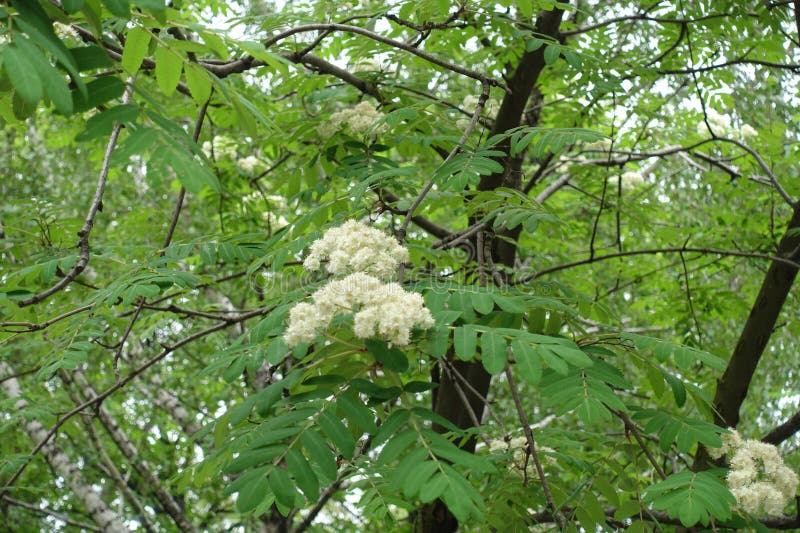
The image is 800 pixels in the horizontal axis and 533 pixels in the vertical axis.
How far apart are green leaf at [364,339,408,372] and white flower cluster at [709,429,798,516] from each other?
117cm

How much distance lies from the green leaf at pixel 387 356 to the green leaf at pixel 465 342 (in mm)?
135

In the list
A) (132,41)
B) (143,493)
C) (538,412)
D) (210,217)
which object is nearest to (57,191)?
(210,217)

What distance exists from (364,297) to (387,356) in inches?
6.1

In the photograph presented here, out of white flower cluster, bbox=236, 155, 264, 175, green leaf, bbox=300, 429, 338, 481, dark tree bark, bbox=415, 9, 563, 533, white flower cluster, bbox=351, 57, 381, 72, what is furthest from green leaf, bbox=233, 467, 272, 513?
white flower cluster, bbox=236, 155, 264, 175

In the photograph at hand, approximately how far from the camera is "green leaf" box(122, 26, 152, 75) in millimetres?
1873

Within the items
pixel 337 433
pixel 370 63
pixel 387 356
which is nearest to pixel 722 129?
pixel 370 63

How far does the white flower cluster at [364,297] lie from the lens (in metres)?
1.69

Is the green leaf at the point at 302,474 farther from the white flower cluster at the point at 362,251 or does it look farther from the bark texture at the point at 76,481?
the bark texture at the point at 76,481

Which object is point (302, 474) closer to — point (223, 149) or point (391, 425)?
point (391, 425)

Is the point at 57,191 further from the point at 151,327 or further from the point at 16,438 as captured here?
the point at 151,327

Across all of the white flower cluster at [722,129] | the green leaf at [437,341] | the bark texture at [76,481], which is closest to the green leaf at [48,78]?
the green leaf at [437,341]

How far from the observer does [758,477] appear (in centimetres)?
242

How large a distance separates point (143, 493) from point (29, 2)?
23.4ft

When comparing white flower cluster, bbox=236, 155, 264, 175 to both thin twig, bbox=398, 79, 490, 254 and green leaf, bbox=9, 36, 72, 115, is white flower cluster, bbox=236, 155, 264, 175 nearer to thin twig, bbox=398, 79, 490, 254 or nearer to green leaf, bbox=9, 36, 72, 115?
thin twig, bbox=398, 79, 490, 254
